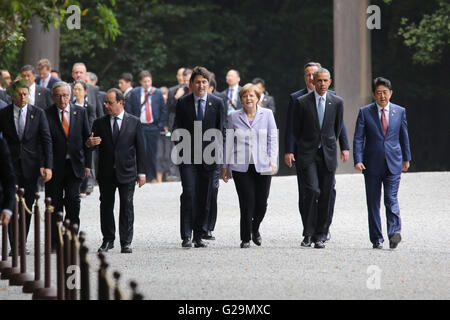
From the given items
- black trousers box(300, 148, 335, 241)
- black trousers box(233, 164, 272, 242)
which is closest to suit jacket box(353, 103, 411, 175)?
black trousers box(300, 148, 335, 241)

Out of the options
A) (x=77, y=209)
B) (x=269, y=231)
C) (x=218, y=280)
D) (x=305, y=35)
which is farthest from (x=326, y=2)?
(x=218, y=280)

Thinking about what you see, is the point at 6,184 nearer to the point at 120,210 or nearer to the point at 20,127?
the point at 20,127

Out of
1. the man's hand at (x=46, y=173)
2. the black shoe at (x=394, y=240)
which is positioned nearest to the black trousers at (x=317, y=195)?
the black shoe at (x=394, y=240)

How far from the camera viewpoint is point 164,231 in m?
14.4

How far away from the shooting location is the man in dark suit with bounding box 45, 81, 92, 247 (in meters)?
12.2

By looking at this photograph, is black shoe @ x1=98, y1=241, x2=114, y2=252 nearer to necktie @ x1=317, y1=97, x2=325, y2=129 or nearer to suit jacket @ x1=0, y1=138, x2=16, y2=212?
necktie @ x1=317, y1=97, x2=325, y2=129

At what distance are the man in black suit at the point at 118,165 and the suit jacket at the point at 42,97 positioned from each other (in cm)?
389

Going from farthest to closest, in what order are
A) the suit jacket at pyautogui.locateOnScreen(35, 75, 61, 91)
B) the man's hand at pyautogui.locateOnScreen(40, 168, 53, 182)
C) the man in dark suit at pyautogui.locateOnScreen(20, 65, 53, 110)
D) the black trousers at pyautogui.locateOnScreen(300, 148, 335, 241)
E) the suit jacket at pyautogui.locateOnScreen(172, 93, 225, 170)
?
the suit jacket at pyautogui.locateOnScreen(35, 75, 61, 91), the man in dark suit at pyautogui.locateOnScreen(20, 65, 53, 110), the suit jacket at pyautogui.locateOnScreen(172, 93, 225, 170), the black trousers at pyautogui.locateOnScreen(300, 148, 335, 241), the man's hand at pyautogui.locateOnScreen(40, 168, 53, 182)

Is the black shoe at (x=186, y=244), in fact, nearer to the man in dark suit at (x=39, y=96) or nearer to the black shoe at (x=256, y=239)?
the black shoe at (x=256, y=239)

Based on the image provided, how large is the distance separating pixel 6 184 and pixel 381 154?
556 cm

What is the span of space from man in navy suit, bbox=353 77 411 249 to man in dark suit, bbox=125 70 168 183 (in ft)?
27.5

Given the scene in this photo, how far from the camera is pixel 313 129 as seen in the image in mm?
12516

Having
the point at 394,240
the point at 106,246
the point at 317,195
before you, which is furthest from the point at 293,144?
the point at 106,246

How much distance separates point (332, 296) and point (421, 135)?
23212 millimetres
